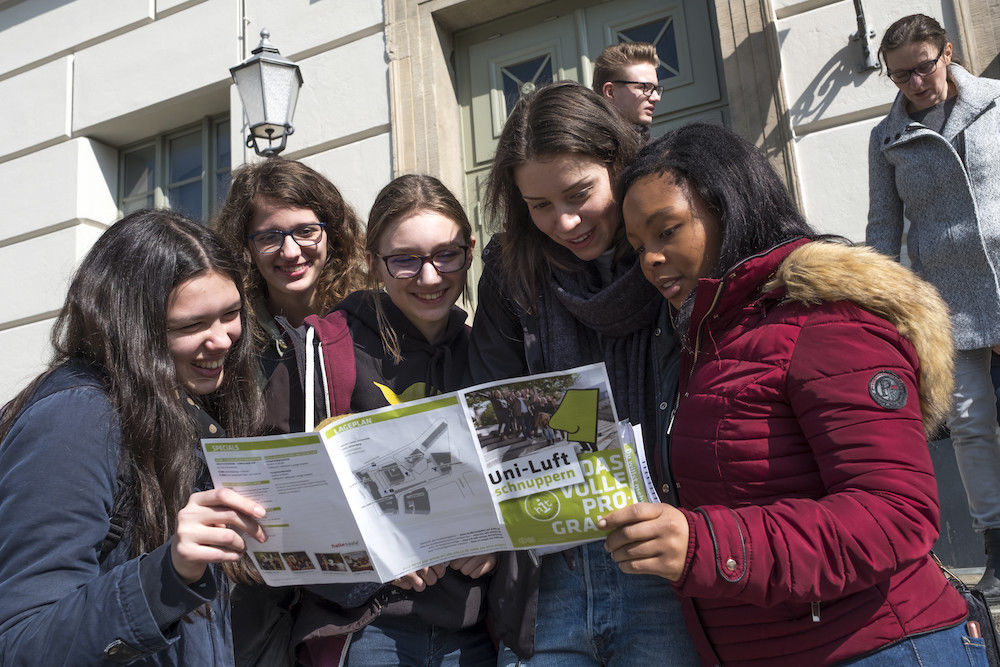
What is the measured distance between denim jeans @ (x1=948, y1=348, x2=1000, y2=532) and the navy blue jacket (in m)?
2.89

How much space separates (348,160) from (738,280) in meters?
4.62

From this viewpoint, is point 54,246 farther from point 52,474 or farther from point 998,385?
point 998,385

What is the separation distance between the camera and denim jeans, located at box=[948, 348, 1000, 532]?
3.14m

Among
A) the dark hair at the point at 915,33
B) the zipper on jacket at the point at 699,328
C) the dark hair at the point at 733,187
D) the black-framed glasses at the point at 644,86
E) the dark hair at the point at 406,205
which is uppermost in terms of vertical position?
the black-framed glasses at the point at 644,86

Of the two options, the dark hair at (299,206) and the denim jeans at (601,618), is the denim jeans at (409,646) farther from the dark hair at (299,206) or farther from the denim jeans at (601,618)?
the dark hair at (299,206)

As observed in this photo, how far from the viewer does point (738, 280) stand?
148 cm

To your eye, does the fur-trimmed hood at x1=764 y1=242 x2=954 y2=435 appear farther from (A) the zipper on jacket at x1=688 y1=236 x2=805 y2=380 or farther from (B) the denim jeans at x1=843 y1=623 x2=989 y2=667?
(B) the denim jeans at x1=843 y1=623 x2=989 y2=667

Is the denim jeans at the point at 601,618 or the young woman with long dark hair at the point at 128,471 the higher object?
the young woman with long dark hair at the point at 128,471

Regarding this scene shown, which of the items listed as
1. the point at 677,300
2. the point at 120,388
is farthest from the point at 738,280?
the point at 120,388

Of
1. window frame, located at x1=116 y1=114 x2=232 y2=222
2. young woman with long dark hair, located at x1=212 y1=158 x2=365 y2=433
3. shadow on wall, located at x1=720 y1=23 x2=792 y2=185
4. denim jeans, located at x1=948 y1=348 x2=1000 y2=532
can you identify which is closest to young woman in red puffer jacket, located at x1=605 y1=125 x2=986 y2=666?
young woman with long dark hair, located at x1=212 y1=158 x2=365 y2=433

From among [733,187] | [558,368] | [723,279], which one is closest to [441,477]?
[558,368]

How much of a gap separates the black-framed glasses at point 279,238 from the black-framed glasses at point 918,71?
8.28 ft

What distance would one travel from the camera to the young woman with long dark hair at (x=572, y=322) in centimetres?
174

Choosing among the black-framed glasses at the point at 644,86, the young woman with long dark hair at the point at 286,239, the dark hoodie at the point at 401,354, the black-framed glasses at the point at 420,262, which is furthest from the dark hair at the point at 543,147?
the black-framed glasses at the point at 644,86
